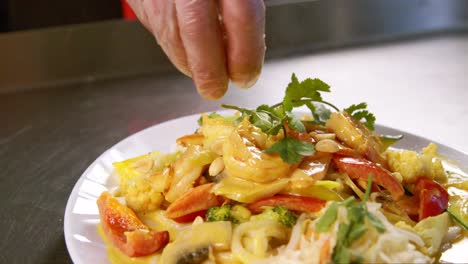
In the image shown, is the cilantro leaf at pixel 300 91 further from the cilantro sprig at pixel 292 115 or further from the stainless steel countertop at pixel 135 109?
the stainless steel countertop at pixel 135 109

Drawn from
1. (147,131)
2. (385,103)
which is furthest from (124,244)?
(385,103)

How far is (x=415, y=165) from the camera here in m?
1.67

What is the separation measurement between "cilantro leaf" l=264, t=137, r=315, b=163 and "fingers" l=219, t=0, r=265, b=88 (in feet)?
0.63

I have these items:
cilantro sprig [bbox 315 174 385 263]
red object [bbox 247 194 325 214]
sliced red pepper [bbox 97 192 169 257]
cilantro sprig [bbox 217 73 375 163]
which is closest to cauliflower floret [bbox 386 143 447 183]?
cilantro sprig [bbox 217 73 375 163]

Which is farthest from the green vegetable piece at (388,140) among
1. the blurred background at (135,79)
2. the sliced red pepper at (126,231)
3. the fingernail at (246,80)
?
the sliced red pepper at (126,231)

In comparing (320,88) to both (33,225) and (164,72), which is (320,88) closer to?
(33,225)

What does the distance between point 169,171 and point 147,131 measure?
416 mm

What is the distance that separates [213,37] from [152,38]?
1767 millimetres

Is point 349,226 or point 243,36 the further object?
point 243,36

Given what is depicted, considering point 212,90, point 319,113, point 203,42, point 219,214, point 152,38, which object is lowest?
point 152,38

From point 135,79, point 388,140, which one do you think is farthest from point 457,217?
point 135,79

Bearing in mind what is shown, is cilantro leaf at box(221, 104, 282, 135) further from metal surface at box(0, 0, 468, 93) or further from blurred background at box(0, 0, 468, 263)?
metal surface at box(0, 0, 468, 93)

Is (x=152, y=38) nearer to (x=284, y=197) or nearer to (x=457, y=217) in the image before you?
(x=284, y=197)

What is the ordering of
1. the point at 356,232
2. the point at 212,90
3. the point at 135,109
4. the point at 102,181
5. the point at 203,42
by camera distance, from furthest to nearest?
the point at 135,109 < the point at 102,181 < the point at 212,90 < the point at 203,42 < the point at 356,232
